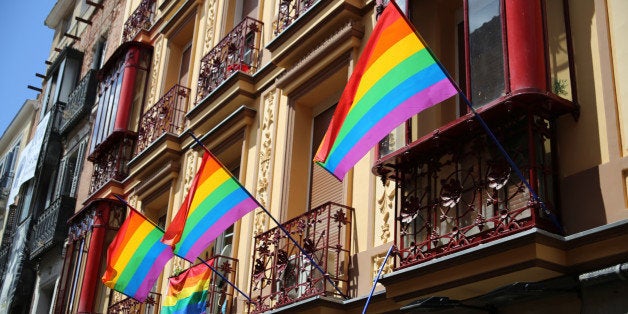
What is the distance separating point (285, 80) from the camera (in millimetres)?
12391

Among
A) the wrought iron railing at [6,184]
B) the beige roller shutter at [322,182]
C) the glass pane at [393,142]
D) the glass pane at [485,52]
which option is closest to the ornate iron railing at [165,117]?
the beige roller shutter at [322,182]

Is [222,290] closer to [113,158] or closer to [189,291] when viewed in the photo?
[189,291]

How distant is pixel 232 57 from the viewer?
1448 cm

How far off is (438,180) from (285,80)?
426 centimetres

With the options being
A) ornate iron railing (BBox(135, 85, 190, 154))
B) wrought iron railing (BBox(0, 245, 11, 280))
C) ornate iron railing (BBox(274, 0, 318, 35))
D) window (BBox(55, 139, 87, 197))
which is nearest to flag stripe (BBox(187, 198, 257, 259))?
ornate iron railing (BBox(274, 0, 318, 35))

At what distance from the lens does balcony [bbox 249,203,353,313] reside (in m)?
10.0

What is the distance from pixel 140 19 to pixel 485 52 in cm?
1352

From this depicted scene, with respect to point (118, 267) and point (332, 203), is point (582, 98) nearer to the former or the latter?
point (332, 203)

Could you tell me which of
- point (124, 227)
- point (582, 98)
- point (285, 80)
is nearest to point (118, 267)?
point (124, 227)

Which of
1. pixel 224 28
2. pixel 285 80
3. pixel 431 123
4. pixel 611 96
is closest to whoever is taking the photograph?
pixel 611 96

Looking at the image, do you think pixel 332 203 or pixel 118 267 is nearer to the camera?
pixel 332 203

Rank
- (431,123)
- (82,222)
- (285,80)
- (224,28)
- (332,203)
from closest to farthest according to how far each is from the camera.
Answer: (431,123) → (332,203) → (285,80) → (224,28) → (82,222)

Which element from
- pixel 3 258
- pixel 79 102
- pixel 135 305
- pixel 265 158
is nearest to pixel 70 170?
pixel 79 102

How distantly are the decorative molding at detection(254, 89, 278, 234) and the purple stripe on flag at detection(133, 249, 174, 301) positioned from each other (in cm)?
150
